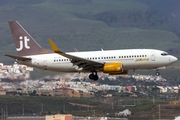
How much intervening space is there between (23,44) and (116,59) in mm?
9662

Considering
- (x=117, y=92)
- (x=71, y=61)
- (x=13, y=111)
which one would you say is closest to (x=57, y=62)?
(x=71, y=61)

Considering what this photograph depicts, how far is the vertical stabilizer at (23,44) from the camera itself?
77.9m

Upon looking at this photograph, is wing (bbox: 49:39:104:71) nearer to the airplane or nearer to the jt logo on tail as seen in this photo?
the airplane

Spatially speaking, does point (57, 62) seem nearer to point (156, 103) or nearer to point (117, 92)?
point (156, 103)

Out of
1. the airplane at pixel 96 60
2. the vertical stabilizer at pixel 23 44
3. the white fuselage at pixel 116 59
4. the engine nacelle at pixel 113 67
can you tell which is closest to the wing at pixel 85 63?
the airplane at pixel 96 60

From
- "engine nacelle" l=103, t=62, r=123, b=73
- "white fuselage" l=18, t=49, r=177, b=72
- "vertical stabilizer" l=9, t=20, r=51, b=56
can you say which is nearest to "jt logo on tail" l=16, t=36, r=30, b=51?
"vertical stabilizer" l=9, t=20, r=51, b=56

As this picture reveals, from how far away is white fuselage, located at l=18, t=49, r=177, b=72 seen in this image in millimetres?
74000

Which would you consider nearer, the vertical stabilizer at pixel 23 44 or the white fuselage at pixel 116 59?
the white fuselage at pixel 116 59

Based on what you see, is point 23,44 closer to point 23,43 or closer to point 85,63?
point 23,43

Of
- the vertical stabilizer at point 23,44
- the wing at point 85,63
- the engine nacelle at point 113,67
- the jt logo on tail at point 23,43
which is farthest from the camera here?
the jt logo on tail at point 23,43

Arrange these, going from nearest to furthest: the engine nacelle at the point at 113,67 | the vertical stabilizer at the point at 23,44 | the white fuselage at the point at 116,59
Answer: the engine nacelle at the point at 113,67, the white fuselage at the point at 116,59, the vertical stabilizer at the point at 23,44

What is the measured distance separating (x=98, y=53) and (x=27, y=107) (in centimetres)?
3952

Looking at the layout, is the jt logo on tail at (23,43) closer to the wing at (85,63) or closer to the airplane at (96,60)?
the airplane at (96,60)

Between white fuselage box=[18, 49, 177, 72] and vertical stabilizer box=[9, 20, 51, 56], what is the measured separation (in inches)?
33.3
